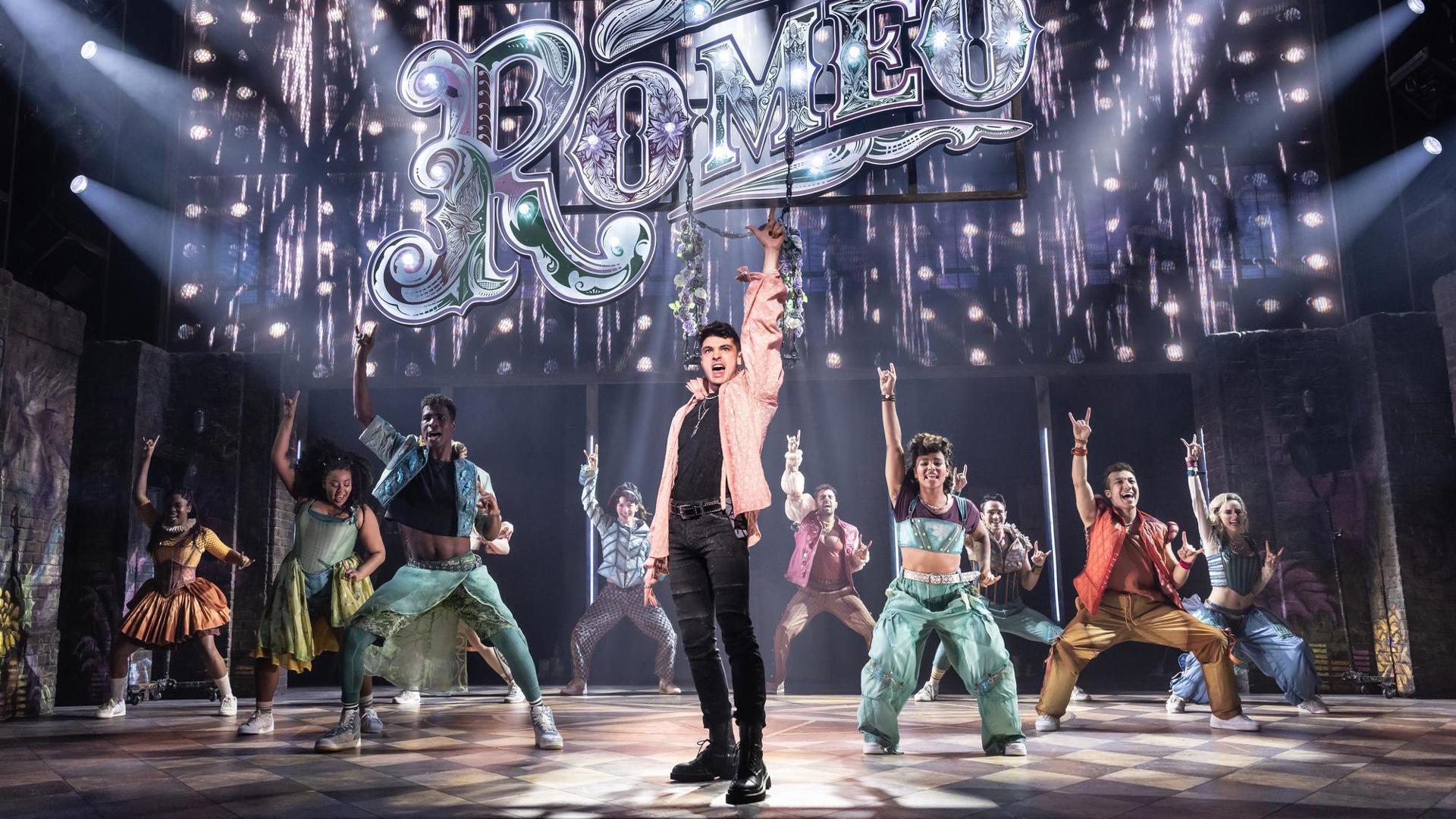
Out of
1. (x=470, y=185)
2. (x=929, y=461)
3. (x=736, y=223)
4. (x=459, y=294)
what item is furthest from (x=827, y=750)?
(x=736, y=223)

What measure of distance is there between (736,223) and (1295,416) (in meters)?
5.30

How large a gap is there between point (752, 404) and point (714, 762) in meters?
1.30

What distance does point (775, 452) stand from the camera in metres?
9.72

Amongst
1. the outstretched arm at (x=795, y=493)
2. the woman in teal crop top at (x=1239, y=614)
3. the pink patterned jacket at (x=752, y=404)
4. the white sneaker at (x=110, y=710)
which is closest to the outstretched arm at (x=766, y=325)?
the pink patterned jacket at (x=752, y=404)

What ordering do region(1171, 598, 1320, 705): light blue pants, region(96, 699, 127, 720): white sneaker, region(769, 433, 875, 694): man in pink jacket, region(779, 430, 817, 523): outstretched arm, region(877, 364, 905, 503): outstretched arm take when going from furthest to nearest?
1. region(779, 430, 817, 523): outstretched arm
2. region(769, 433, 875, 694): man in pink jacket
3. region(96, 699, 127, 720): white sneaker
4. region(1171, 598, 1320, 705): light blue pants
5. region(877, 364, 905, 503): outstretched arm

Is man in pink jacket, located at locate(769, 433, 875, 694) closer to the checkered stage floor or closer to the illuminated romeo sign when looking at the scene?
the checkered stage floor

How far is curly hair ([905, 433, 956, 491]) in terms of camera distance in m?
4.59

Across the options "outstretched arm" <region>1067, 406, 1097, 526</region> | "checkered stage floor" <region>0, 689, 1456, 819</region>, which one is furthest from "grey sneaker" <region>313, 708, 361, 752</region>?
"outstretched arm" <region>1067, 406, 1097, 526</region>

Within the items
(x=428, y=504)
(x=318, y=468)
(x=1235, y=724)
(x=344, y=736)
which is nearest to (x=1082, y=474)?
(x=1235, y=724)

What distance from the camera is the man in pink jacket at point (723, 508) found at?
317 centimetres

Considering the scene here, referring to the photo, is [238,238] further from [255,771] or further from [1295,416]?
[1295,416]

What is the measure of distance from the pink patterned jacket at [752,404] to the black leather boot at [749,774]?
64cm

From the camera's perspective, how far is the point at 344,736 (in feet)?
14.2

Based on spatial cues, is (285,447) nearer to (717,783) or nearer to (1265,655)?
(717,783)
